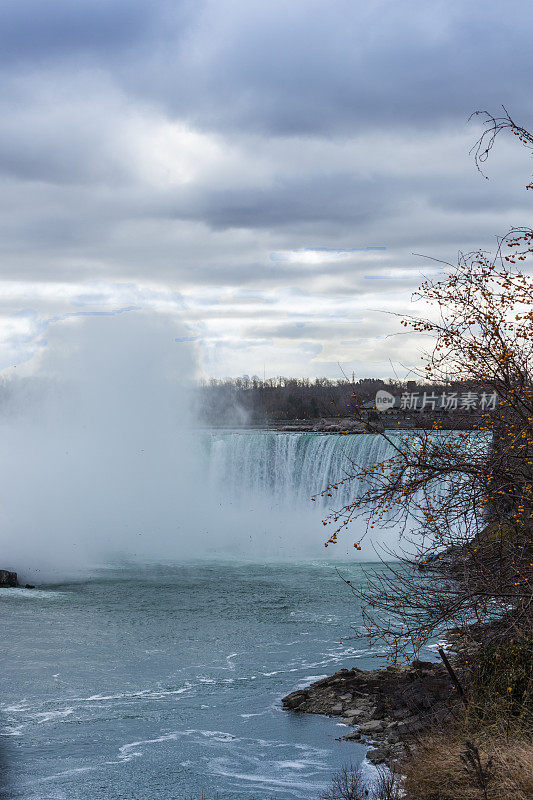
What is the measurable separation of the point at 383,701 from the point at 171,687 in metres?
3.48

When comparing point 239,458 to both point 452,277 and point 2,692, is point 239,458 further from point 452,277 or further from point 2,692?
point 452,277

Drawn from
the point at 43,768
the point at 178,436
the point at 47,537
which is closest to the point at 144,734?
the point at 43,768

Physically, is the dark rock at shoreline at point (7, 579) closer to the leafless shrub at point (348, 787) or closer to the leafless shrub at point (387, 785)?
the leafless shrub at point (348, 787)

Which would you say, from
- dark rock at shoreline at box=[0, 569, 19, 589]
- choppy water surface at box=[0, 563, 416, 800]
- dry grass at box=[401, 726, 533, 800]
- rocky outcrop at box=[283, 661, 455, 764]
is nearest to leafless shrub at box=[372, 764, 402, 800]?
dry grass at box=[401, 726, 533, 800]

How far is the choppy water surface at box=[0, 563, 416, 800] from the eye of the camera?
9719mm

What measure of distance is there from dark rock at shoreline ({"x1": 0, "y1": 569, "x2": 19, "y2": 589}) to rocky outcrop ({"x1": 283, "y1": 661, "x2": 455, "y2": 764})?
12619mm

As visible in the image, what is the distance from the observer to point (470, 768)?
7402mm

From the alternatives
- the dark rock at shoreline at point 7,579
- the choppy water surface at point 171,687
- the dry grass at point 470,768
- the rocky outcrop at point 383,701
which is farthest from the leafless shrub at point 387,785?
the dark rock at shoreline at point 7,579

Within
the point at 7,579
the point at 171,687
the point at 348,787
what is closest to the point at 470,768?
the point at 348,787

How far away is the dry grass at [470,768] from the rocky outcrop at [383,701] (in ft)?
→ 3.38

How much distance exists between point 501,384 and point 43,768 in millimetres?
6979

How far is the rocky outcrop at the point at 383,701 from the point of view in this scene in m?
10.1

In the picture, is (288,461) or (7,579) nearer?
(7,579)

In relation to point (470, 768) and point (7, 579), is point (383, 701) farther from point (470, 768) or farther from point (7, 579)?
point (7, 579)
